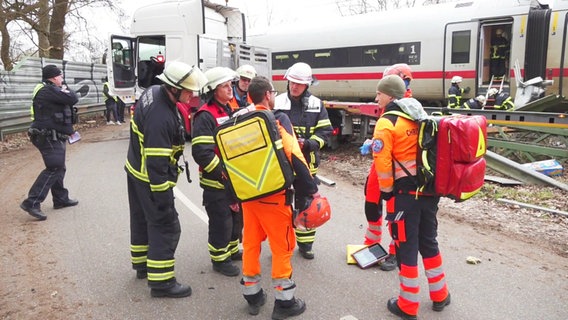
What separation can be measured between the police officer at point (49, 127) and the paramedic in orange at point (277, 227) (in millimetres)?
3646

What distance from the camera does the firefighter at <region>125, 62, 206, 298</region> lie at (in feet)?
11.1

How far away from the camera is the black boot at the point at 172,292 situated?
12.0 feet

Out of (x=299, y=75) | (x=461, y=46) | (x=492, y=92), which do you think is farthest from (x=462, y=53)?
(x=299, y=75)

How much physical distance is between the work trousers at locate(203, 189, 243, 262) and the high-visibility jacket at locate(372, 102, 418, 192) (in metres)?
1.49

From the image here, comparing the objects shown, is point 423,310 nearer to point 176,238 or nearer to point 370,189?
point 370,189

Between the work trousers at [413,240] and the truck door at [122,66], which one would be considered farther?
the truck door at [122,66]

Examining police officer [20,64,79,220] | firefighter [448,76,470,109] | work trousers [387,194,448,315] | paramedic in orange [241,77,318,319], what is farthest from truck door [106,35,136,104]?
work trousers [387,194,448,315]

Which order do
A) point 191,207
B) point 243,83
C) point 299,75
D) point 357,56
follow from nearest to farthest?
point 299,75
point 243,83
point 191,207
point 357,56

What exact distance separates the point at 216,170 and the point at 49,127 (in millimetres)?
3332

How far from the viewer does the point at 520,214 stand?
232 inches

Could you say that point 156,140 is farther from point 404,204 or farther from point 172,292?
point 404,204

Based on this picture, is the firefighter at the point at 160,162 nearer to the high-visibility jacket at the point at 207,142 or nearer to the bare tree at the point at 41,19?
the high-visibility jacket at the point at 207,142

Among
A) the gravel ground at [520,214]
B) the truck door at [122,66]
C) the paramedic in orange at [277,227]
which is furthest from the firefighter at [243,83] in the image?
the truck door at [122,66]

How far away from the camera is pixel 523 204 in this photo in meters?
6.13
